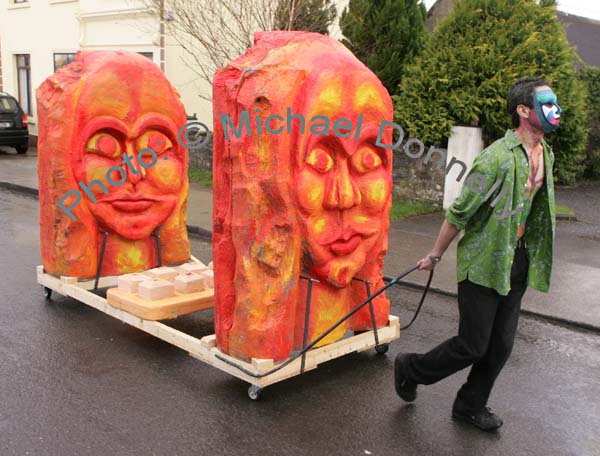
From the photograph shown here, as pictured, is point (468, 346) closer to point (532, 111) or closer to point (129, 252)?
point (532, 111)

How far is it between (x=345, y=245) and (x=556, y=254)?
16.8ft

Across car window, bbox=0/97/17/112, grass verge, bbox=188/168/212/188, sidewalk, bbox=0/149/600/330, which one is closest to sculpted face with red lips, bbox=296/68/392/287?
sidewalk, bbox=0/149/600/330

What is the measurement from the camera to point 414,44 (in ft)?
36.2

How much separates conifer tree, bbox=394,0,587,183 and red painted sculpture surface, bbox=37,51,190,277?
5408 millimetres

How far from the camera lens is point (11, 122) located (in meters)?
16.4

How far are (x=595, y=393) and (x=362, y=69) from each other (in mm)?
2617

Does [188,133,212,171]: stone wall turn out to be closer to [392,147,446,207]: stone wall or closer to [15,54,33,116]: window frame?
[392,147,446,207]: stone wall

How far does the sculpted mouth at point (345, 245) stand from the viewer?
3898 millimetres

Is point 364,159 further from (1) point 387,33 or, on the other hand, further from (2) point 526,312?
(1) point 387,33

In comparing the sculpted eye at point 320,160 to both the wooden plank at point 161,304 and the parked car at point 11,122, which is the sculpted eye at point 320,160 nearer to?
the wooden plank at point 161,304

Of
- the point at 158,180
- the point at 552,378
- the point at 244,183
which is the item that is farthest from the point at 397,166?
the point at 244,183

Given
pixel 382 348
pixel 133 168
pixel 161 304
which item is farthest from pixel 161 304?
pixel 382 348

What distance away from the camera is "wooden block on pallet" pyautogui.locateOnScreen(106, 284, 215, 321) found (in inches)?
180

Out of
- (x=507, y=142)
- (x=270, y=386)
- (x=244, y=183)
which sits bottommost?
(x=270, y=386)
